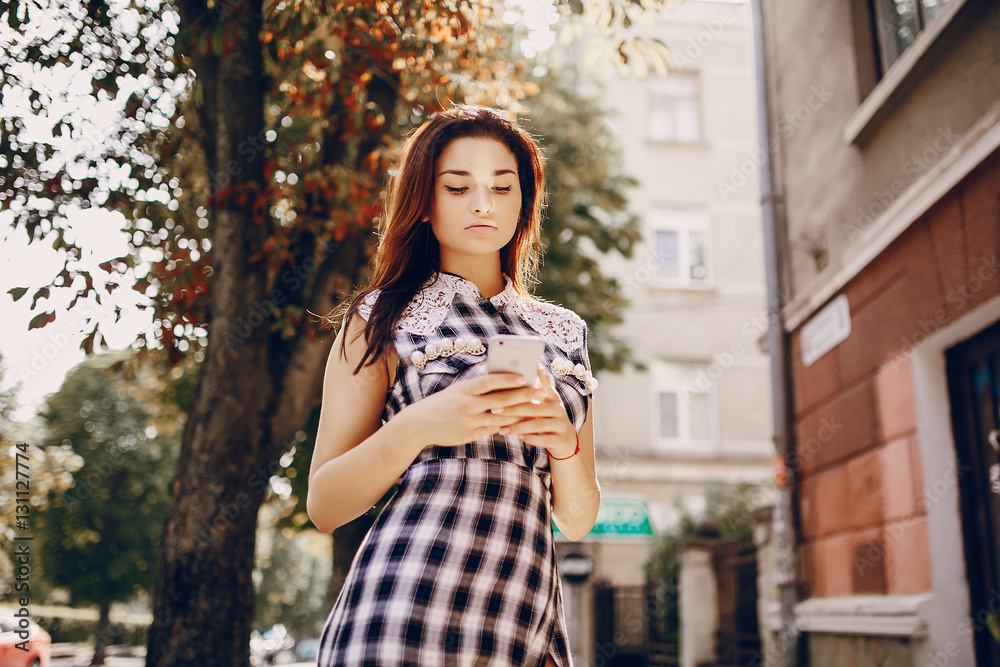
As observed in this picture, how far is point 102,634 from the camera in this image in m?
20.5

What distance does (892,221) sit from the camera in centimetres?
507

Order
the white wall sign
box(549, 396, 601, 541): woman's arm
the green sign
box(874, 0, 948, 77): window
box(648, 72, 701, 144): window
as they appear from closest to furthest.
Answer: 1. box(549, 396, 601, 541): woman's arm
2. box(874, 0, 948, 77): window
3. the white wall sign
4. the green sign
5. box(648, 72, 701, 144): window

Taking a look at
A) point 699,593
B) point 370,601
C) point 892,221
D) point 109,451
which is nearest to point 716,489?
point 699,593

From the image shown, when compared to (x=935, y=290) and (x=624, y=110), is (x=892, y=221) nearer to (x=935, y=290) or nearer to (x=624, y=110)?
(x=935, y=290)

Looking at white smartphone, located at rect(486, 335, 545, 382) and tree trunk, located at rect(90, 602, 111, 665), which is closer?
white smartphone, located at rect(486, 335, 545, 382)

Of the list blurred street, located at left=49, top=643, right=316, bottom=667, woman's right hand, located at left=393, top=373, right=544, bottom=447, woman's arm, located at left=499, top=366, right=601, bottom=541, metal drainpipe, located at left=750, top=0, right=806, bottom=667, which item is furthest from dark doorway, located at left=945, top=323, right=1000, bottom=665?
blurred street, located at left=49, top=643, right=316, bottom=667

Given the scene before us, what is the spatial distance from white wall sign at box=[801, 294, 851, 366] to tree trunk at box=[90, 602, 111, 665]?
1743 cm

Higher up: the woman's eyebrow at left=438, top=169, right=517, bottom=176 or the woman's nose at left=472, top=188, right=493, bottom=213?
the woman's eyebrow at left=438, top=169, right=517, bottom=176

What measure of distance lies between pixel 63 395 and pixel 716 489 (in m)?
16.9

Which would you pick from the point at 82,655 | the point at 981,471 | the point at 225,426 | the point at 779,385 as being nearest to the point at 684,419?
the point at 779,385

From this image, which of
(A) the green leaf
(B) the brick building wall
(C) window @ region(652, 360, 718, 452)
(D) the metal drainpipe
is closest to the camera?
(A) the green leaf

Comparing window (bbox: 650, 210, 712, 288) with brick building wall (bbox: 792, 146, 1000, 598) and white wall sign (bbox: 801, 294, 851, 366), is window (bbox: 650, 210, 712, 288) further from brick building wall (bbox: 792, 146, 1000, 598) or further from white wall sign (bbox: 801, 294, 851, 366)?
brick building wall (bbox: 792, 146, 1000, 598)

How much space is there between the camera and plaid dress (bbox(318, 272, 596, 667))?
1.59 metres

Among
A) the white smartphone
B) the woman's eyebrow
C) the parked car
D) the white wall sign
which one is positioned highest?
the white wall sign
